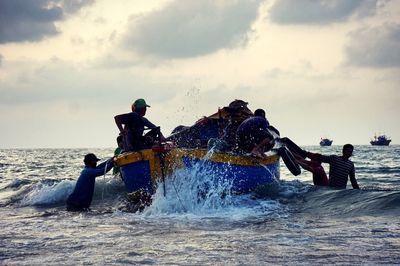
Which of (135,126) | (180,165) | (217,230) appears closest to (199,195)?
(180,165)

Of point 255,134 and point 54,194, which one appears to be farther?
point 54,194

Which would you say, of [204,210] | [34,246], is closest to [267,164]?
[204,210]

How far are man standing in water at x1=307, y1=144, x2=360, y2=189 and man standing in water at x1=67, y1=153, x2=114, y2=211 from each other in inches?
195

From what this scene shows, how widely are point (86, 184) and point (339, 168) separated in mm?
5971

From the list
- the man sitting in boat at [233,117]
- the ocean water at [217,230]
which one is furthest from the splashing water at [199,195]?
the man sitting in boat at [233,117]

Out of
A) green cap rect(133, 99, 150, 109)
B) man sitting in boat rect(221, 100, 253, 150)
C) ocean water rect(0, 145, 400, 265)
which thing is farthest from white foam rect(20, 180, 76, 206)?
man sitting in boat rect(221, 100, 253, 150)

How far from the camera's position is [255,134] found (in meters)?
11.2

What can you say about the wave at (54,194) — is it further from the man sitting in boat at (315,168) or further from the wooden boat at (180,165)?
the man sitting in boat at (315,168)

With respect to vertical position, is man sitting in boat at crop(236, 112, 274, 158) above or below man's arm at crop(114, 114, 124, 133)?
Answer: below

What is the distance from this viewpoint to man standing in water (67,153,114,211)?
1036cm

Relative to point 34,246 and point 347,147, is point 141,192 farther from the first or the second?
point 347,147

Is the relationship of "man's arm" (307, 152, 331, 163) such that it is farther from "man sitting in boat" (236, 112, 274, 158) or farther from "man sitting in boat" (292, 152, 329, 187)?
"man sitting in boat" (236, 112, 274, 158)

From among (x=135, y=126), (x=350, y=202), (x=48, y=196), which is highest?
(x=135, y=126)

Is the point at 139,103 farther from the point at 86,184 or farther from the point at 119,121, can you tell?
the point at 86,184
